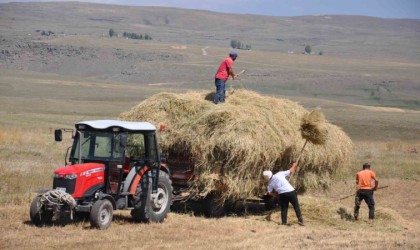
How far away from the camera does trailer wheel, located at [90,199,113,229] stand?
43.7 ft

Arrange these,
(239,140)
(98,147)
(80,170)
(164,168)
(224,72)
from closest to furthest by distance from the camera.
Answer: (80,170) < (98,147) < (239,140) < (164,168) < (224,72)

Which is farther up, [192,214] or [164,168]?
[164,168]

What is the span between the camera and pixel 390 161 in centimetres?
2780

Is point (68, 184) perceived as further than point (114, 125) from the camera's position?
No

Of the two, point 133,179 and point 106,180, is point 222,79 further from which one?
point 106,180

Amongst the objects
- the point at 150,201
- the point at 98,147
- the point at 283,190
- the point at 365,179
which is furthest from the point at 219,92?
the point at 98,147

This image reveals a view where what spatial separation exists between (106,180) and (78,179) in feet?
2.58

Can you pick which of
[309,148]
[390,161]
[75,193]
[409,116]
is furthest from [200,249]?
[409,116]

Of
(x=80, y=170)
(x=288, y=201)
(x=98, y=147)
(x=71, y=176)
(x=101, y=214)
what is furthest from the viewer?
(x=288, y=201)

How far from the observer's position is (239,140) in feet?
50.0

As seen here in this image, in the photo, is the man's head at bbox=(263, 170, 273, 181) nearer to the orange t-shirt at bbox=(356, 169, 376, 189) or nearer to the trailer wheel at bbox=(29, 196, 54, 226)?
the orange t-shirt at bbox=(356, 169, 376, 189)

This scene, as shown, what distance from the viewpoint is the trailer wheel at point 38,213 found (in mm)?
13484

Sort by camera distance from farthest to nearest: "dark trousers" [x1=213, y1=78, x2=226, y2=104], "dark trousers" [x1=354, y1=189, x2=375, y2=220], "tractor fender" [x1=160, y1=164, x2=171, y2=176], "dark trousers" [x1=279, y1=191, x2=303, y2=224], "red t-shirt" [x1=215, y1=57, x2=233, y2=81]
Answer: "red t-shirt" [x1=215, y1=57, x2=233, y2=81] → "dark trousers" [x1=213, y1=78, x2=226, y2=104] → "dark trousers" [x1=354, y1=189, x2=375, y2=220] → "dark trousers" [x1=279, y1=191, x2=303, y2=224] → "tractor fender" [x1=160, y1=164, x2=171, y2=176]

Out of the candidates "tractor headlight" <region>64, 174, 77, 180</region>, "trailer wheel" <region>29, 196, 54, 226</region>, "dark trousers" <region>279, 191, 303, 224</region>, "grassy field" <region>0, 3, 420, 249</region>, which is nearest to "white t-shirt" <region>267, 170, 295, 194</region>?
"dark trousers" <region>279, 191, 303, 224</region>
